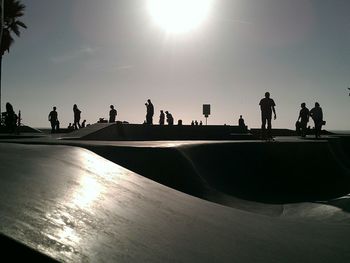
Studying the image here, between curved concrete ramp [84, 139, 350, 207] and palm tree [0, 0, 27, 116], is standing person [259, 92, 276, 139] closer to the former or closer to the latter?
curved concrete ramp [84, 139, 350, 207]

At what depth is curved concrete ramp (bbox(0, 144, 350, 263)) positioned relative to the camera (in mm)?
2516

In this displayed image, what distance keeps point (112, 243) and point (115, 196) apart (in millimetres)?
1241

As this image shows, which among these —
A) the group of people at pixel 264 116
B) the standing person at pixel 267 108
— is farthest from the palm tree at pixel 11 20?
the standing person at pixel 267 108

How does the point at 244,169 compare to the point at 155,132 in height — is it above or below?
below

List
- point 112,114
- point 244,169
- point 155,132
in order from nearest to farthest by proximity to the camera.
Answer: point 244,169 → point 155,132 → point 112,114

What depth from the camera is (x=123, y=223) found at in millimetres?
3199

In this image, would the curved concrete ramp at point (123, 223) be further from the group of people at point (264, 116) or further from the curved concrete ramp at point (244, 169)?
the group of people at point (264, 116)

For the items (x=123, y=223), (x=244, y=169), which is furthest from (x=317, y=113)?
(x=123, y=223)

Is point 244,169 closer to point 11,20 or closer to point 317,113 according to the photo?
point 317,113

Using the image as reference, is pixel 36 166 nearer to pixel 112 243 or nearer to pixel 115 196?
pixel 115 196

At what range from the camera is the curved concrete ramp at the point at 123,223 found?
8.25 feet

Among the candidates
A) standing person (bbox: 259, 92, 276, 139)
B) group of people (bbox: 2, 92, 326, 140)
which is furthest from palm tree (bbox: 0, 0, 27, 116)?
standing person (bbox: 259, 92, 276, 139)

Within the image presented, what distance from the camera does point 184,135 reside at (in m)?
19.0

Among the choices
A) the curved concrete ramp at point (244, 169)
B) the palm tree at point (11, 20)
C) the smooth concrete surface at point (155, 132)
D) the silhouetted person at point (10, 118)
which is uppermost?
the palm tree at point (11, 20)
